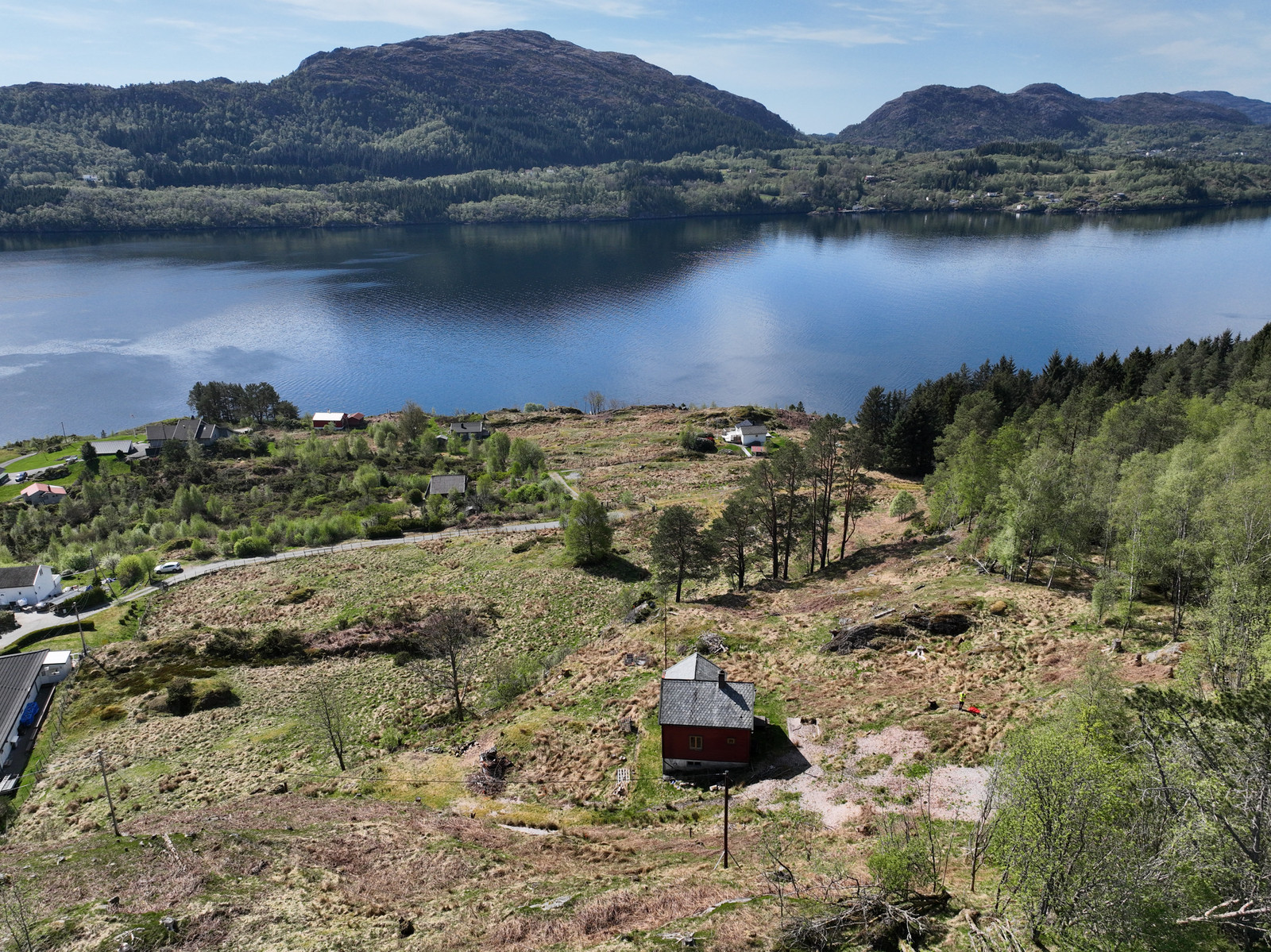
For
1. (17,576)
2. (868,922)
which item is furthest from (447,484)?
(868,922)

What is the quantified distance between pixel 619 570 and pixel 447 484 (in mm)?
34048

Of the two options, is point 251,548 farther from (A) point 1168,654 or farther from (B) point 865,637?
(A) point 1168,654

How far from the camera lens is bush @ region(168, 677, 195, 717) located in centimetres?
4197

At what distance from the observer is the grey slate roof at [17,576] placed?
5916 cm

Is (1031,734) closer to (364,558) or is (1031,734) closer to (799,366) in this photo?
(364,558)

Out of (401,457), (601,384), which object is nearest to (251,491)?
(401,457)

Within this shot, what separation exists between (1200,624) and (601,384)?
123 m

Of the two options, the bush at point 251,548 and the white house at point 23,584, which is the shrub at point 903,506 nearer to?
the bush at point 251,548

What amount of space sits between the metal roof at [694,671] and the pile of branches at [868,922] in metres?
13.8

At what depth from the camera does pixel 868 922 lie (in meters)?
17.4

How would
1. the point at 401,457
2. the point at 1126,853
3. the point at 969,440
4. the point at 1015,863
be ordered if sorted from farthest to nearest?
the point at 401,457 < the point at 969,440 < the point at 1015,863 < the point at 1126,853

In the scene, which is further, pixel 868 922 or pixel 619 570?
pixel 619 570

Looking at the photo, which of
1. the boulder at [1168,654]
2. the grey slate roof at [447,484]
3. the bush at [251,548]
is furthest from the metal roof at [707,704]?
the grey slate roof at [447,484]

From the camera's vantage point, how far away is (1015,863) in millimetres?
15820
